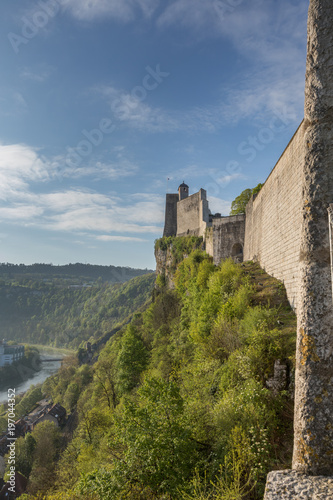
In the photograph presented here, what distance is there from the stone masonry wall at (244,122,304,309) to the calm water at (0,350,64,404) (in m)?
70.3

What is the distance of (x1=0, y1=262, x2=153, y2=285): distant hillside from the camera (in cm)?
16562

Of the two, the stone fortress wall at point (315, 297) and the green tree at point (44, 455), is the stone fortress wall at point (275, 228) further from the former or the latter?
the green tree at point (44, 455)

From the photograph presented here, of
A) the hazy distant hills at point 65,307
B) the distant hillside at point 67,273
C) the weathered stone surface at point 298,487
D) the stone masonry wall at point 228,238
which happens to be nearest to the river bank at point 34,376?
the hazy distant hills at point 65,307

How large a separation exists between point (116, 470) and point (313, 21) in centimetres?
884

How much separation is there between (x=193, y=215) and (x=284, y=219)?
74.7 feet

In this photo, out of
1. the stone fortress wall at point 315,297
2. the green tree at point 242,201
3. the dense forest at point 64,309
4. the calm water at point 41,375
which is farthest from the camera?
the dense forest at point 64,309

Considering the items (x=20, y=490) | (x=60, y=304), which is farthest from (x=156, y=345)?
(x=60, y=304)

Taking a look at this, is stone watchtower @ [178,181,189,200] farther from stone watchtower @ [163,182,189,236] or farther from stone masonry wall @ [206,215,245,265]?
stone masonry wall @ [206,215,245,265]

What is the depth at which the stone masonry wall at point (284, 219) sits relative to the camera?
32.3 ft

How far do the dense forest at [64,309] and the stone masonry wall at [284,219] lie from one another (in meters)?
77.6

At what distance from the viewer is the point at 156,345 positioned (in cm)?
2686

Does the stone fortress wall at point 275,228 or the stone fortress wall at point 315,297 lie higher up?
the stone fortress wall at point 275,228

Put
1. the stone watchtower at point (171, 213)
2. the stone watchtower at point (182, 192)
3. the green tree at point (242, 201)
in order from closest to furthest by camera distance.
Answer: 1. the green tree at point (242, 201)
2. the stone watchtower at point (182, 192)
3. the stone watchtower at point (171, 213)

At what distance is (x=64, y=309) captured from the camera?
416ft
